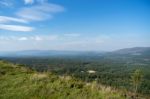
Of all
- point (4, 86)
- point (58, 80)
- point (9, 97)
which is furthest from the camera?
point (58, 80)

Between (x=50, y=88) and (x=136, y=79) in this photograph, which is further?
(x=136, y=79)

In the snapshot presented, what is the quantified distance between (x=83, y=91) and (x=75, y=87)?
2.10ft

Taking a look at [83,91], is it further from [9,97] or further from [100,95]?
[9,97]

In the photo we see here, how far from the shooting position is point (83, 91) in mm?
8523

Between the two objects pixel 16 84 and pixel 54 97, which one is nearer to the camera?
pixel 54 97

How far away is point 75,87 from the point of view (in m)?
9.05

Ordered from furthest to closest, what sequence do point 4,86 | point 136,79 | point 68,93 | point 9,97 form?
→ point 136,79 < point 4,86 < point 68,93 < point 9,97

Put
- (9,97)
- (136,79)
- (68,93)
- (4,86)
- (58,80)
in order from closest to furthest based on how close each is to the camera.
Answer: (9,97)
(68,93)
(4,86)
(58,80)
(136,79)

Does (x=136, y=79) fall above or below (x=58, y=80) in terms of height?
below

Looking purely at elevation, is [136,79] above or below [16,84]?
below

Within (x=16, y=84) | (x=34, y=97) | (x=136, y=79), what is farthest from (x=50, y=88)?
(x=136, y=79)

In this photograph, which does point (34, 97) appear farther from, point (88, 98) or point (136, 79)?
point (136, 79)

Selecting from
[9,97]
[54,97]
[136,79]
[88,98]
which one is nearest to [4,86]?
[9,97]

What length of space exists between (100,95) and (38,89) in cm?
281
